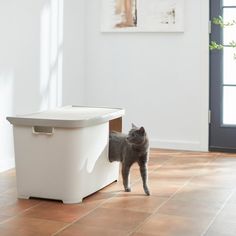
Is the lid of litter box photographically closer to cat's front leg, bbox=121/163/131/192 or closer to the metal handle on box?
the metal handle on box

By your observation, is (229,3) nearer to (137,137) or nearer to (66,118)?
(137,137)

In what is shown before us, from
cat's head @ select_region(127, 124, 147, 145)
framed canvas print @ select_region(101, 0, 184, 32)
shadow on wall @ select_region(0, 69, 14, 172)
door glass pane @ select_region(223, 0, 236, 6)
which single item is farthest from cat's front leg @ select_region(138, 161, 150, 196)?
door glass pane @ select_region(223, 0, 236, 6)

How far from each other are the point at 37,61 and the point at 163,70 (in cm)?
137

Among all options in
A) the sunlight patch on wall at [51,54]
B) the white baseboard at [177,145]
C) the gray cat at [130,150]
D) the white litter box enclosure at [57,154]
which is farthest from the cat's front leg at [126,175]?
the white baseboard at [177,145]

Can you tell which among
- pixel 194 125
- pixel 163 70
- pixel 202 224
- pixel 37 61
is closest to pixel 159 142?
pixel 194 125

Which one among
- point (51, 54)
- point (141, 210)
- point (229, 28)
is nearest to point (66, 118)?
point (141, 210)

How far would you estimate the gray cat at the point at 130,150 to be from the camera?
146 inches

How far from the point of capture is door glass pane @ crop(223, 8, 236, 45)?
536cm

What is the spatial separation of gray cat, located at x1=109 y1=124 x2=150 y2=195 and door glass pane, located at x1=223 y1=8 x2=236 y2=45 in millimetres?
1956

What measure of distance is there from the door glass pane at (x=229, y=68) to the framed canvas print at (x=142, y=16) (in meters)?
0.52

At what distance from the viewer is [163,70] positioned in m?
5.63

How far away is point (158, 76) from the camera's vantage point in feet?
18.5

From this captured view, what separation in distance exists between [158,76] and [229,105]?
790mm

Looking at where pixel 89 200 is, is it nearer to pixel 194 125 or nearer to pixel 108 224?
pixel 108 224
